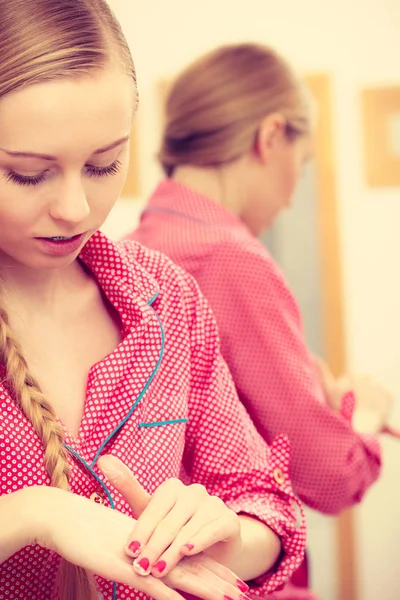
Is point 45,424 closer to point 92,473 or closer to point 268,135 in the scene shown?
point 92,473

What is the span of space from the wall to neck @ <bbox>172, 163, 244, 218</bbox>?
115cm

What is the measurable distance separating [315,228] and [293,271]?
0.16 meters

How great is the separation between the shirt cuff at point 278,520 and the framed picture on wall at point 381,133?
6.15ft

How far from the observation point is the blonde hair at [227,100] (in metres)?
1.52

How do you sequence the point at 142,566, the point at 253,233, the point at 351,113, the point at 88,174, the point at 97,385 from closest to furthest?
1. the point at 142,566
2. the point at 88,174
3. the point at 97,385
4. the point at 253,233
5. the point at 351,113

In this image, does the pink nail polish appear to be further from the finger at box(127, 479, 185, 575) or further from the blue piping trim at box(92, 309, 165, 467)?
the blue piping trim at box(92, 309, 165, 467)

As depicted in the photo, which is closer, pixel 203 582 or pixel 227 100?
pixel 203 582

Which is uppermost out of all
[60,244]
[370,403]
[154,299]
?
[60,244]

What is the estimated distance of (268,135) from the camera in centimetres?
154

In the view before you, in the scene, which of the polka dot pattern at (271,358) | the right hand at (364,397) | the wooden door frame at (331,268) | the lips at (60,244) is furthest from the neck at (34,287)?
the wooden door frame at (331,268)

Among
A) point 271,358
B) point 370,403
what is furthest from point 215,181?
point 370,403

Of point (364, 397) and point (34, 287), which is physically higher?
point (34, 287)

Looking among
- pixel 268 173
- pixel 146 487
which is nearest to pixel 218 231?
pixel 268 173

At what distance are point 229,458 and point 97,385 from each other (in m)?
0.21
